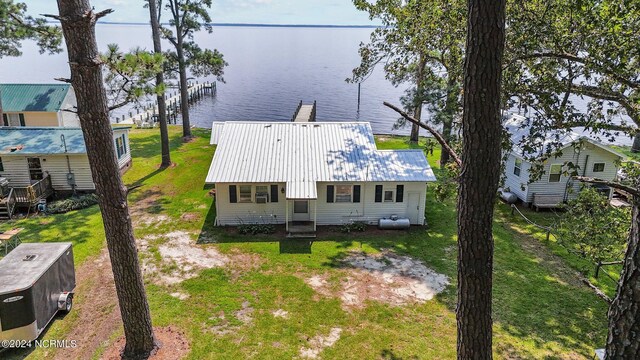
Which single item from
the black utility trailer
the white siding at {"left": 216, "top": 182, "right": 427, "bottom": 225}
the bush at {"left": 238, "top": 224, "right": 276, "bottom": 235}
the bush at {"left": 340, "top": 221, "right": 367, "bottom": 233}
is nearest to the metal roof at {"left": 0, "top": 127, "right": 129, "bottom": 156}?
the white siding at {"left": 216, "top": 182, "right": 427, "bottom": 225}

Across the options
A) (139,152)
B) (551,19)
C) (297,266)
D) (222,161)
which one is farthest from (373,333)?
(139,152)

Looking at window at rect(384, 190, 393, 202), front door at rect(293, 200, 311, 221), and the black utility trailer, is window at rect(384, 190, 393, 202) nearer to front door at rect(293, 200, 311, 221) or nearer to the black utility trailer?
front door at rect(293, 200, 311, 221)

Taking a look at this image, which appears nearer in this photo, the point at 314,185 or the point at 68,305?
the point at 68,305

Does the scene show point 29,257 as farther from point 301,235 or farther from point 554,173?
point 554,173

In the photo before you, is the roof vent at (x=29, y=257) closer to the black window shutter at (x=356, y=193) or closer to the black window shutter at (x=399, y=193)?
the black window shutter at (x=356, y=193)

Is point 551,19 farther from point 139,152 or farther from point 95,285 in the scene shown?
point 139,152

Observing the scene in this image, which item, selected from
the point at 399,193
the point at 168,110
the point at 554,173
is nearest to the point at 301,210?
the point at 399,193

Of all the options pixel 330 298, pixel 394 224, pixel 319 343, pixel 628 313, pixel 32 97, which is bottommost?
pixel 319 343

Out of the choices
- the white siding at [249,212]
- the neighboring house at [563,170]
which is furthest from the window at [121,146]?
the neighboring house at [563,170]
